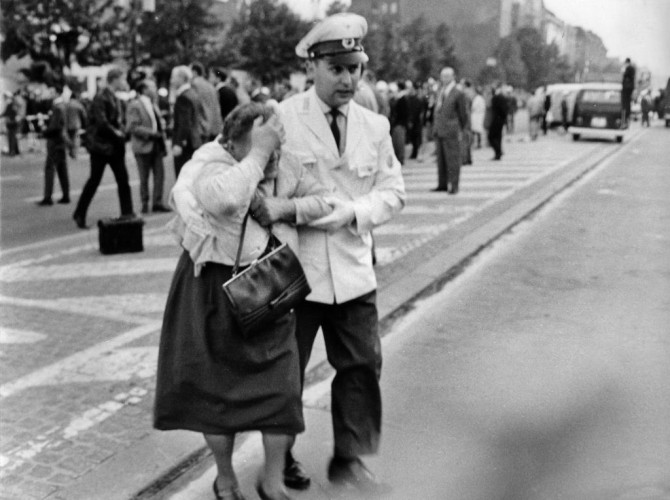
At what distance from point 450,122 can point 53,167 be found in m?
5.47

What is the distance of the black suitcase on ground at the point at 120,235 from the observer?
7992 millimetres

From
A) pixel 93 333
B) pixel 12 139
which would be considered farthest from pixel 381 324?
pixel 12 139

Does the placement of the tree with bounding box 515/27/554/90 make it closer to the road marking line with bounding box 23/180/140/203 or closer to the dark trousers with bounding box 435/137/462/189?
the dark trousers with bounding box 435/137/462/189

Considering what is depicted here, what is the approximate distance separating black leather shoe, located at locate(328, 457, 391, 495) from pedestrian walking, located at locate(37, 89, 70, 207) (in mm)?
8888

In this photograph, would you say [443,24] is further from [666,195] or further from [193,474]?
[193,474]

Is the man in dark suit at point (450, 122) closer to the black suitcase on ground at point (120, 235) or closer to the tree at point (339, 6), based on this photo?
the tree at point (339, 6)

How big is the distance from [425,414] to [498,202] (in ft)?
26.9

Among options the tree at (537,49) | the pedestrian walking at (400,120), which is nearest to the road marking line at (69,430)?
the tree at (537,49)

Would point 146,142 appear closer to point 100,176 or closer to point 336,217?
point 100,176

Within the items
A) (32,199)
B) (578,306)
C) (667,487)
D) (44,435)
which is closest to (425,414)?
(667,487)

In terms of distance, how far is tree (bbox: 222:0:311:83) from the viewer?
44266mm

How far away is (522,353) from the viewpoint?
17.1ft

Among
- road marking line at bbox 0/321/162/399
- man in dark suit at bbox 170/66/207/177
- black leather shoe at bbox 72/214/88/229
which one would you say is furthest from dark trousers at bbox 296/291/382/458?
man in dark suit at bbox 170/66/207/177

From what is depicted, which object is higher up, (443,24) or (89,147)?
(443,24)
